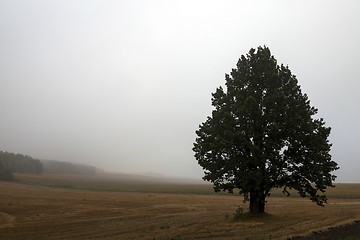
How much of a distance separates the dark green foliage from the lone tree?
20126 centimetres

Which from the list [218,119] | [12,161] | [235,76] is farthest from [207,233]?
[12,161]

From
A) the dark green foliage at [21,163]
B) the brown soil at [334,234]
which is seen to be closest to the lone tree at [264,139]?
the brown soil at [334,234]

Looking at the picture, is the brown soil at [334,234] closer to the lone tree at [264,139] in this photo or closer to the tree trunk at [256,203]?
the lone tree at [264,139]

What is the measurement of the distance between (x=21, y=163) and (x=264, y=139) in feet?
693

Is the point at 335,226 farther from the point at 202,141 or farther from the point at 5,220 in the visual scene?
the point at 5,220

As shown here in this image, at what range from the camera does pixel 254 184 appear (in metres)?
21.6

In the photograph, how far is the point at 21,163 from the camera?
184125 mm

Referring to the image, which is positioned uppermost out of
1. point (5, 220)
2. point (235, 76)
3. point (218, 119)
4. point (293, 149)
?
point (235, 76)

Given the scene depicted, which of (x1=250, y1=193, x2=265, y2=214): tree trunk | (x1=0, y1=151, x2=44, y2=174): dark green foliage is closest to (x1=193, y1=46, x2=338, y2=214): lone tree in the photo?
(x1=250, y1=193, x2=265, y2=214): tree trunk

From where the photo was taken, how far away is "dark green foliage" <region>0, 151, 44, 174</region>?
17979 cm

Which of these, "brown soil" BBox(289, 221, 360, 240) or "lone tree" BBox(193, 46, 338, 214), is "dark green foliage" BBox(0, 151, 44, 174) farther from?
"brown soil" BBox(289, 221, 360, 240)

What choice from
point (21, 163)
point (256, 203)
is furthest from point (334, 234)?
point (21, 163)

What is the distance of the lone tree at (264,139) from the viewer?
21703mm

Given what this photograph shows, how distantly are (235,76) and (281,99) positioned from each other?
5.55 meters
